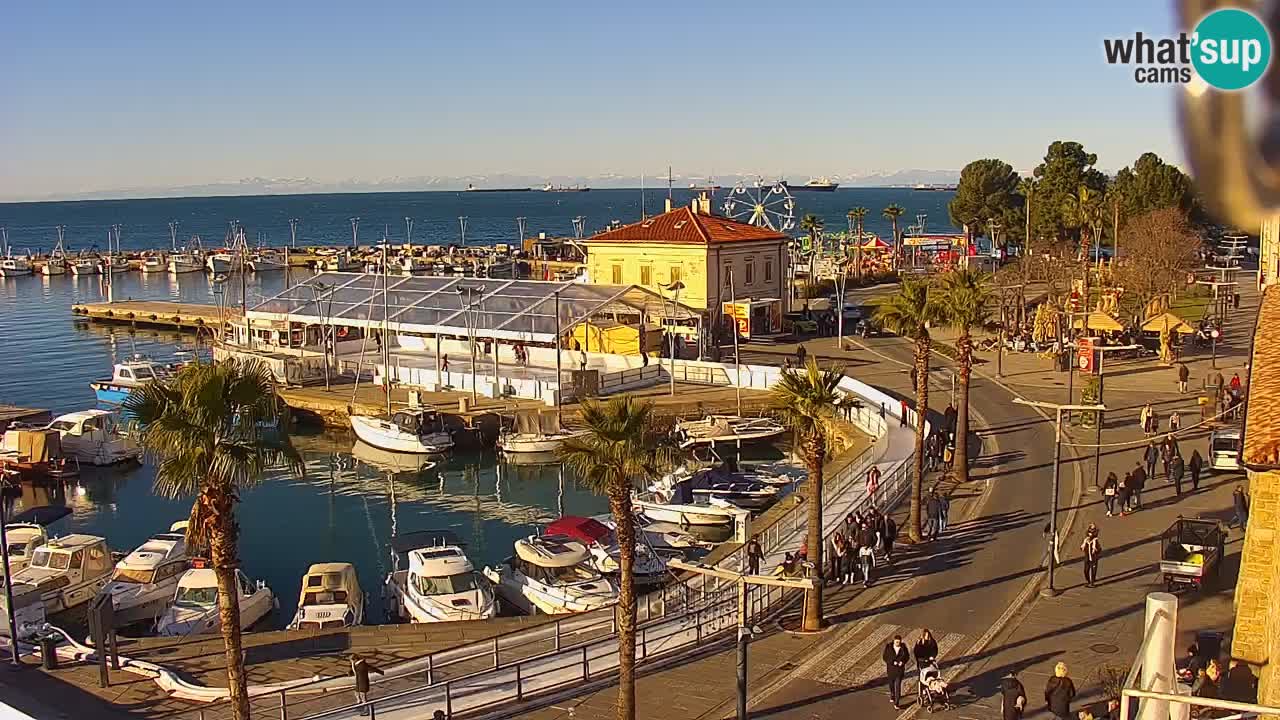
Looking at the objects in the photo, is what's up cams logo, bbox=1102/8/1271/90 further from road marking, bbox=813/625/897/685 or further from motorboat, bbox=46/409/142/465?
motorboat, bbox=46/409/142/465

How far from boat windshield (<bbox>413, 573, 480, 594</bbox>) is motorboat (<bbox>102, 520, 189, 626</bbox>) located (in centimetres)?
655

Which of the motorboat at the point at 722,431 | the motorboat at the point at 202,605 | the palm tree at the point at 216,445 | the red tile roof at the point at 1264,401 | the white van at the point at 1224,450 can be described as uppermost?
the red tile roof at the point at 1264,401

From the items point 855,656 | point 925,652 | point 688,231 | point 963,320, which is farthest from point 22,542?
point 688,231

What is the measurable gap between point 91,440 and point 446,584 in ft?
96.3

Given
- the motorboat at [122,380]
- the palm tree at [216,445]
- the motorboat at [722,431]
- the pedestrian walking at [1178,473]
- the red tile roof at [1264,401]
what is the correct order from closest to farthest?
the red tile roof at [1264,401] → the palm tree at [216,445] → the pedestrian walking at [1178,473] → the motorboat at [722,431] → the motorboat at [122,380]

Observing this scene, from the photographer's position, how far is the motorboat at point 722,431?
49.8m

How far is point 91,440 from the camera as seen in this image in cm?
5231

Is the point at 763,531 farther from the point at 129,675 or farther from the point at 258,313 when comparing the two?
the point at 258,313

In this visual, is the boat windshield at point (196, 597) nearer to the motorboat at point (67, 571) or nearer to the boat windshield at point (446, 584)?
the motorboat at point (67, 571)

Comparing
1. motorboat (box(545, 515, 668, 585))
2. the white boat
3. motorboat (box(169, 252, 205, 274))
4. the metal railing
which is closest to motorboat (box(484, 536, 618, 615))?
motorboat (box(545, 515, 668, 585))

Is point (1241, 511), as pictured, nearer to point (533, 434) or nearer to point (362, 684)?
point (362, 684)

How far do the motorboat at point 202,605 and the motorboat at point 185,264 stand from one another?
138 meters

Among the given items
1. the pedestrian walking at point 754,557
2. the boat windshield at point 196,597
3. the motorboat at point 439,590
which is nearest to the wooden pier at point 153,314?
the boat windshield at point 196,597

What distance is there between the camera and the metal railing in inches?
A: 816
